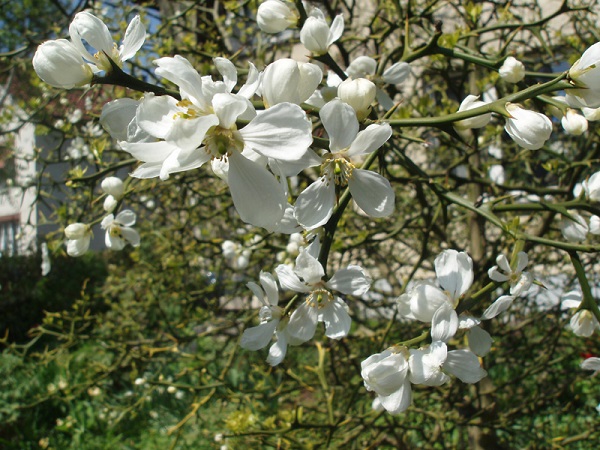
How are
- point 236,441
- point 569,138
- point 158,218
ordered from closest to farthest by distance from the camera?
point 236,441 → point 569,138 → point 158,218

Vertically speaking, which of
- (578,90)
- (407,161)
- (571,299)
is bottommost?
(571,299)

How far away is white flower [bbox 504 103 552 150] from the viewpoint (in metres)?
0.82

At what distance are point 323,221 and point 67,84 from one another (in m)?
0.48

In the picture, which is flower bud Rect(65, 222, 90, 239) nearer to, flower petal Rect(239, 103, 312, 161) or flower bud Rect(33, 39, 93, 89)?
flower bud Rect(33, 39, 93, 89)

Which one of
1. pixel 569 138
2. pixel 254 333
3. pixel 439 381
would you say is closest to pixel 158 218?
pixel 569 138

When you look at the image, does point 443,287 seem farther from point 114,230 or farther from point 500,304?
point 114,230

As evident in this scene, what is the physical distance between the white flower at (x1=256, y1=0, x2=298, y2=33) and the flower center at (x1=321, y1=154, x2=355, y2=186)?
498 millimetres

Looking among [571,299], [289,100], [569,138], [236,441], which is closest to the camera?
[289,100]

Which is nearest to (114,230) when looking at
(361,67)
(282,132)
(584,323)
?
(361,67)

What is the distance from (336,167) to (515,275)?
0.46 metres

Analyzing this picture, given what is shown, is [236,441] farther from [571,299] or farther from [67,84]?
[67,84]

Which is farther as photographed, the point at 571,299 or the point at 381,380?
the point at 571,299

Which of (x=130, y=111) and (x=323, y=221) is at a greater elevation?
(x=130, y=111)

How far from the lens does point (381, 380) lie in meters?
0.89
